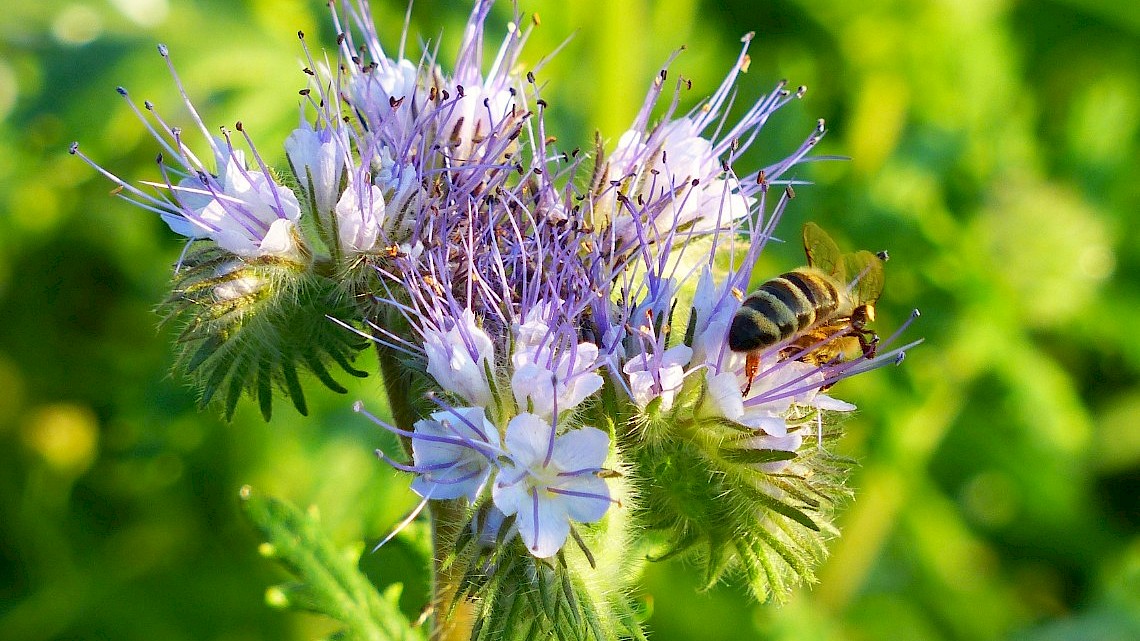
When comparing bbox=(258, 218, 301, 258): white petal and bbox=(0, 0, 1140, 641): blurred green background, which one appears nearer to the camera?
bbox=(258, 218, 301, 258): white petal

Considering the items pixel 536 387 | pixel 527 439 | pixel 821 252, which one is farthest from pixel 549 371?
pixel 821 252

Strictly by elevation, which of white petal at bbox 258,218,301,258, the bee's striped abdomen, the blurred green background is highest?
white petal at bbox 258,218,301,258

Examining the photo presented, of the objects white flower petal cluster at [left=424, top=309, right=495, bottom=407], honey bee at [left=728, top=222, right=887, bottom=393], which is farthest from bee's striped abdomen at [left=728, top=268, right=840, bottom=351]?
white flower petal cluster at [left=424, top=309, right=495, bottom=407]

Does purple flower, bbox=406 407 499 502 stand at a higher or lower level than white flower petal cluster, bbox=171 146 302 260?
lower

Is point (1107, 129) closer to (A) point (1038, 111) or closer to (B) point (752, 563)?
(A) point (1038, 111)

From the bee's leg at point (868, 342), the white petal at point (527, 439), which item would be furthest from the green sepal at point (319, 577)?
the bee's leg at point (868, 342)

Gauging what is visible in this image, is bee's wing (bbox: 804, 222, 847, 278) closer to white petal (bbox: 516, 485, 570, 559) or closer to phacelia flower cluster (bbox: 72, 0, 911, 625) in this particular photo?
phacelia flower cluster (bbox: 72, 0, 911, 625)

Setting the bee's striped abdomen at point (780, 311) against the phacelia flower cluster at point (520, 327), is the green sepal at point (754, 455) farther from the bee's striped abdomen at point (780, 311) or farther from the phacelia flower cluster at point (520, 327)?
the bee's striped abdomen at point (780, 311)
